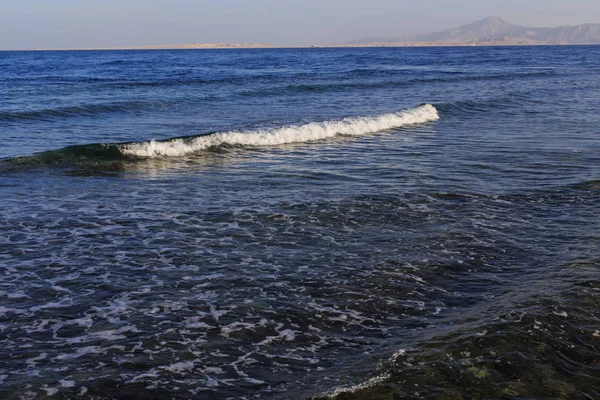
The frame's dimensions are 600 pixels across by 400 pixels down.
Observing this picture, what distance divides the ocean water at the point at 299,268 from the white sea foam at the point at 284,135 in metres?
0.09

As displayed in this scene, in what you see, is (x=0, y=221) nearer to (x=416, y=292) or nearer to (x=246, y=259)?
(x=246, y=259)

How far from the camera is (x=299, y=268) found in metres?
7.65

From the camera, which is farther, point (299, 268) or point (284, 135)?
point (284, 135)

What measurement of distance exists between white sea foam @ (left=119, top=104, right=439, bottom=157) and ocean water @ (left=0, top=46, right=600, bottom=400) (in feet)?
0.30

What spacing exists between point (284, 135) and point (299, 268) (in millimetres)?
11601

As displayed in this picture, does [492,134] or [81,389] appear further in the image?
[492,134]

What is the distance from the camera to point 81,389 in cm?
490

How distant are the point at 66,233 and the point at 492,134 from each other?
14.4 metres

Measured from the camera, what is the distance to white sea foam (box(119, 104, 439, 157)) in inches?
656

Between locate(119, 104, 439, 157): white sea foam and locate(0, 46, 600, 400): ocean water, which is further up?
locate(119, 104, 439, 157): white sea foam

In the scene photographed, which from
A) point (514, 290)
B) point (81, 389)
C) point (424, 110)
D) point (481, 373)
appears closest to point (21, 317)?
point (81, 389)

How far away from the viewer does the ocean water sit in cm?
512

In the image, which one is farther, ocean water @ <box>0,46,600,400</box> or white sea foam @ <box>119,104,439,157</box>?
Result: white sea foam @ <box>119,104,439,157</box>

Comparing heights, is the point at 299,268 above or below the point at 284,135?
below
